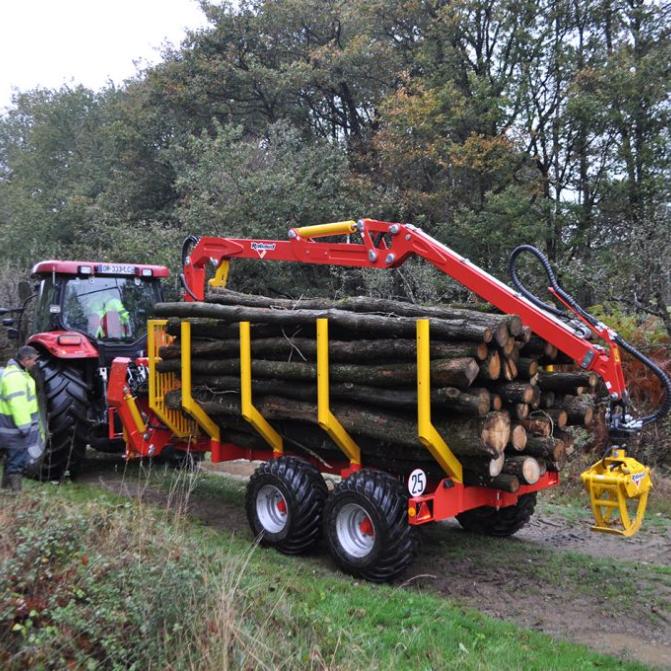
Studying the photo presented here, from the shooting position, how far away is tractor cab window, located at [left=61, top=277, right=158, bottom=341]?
8.69 m

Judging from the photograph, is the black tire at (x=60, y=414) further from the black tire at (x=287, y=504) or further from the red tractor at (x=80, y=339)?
the black tire at (x=287, y=504)

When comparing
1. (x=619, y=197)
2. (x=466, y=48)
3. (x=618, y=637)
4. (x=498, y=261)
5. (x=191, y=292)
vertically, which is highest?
(x=466, y=48)

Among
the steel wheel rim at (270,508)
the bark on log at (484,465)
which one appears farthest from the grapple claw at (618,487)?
the steel wheel rim at (270,508)

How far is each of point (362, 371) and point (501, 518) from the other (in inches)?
87.0

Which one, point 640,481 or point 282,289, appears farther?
point 282,289

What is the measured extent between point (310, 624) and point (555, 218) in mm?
12573

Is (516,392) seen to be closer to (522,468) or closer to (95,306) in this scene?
(522,468)

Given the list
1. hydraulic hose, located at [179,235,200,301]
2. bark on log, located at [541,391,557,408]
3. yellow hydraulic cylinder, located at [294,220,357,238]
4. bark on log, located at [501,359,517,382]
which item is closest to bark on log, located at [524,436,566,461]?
bark on log, located at [541,391,557,408]

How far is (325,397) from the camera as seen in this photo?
5766 mm

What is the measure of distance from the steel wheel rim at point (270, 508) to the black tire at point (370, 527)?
0.63m

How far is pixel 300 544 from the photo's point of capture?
237 inches

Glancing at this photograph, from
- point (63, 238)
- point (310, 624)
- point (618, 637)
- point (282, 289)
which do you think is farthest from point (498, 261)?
point (63, 238)

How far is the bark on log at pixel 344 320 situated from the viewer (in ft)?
16.7

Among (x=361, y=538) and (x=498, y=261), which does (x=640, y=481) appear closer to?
(x=361, y=538)
